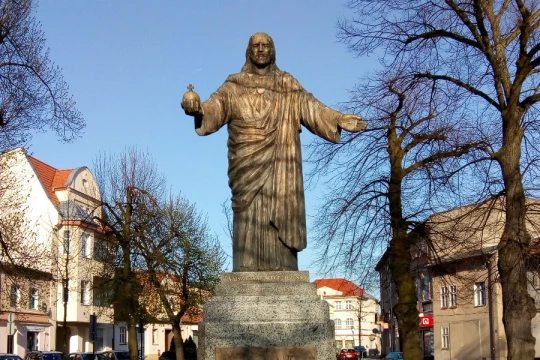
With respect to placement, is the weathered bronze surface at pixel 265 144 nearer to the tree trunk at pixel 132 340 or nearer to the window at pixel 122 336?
the tree trunk at pixel 132 340

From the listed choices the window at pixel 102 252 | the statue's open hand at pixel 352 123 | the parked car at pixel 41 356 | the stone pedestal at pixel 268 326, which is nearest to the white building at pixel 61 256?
the window at pixel 102 252

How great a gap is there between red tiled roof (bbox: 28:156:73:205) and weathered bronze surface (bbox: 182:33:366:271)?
134 ft

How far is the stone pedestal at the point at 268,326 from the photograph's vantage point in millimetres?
6973

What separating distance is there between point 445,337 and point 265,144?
40495 millimetres

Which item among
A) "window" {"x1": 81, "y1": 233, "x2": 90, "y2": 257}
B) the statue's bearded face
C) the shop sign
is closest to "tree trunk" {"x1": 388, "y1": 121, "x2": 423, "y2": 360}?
the statue's bearded face

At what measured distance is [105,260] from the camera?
3450 centimetres

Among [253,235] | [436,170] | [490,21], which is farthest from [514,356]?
[253,235]

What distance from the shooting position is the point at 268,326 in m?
7.01

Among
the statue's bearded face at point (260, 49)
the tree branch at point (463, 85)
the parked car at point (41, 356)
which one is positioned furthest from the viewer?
the parked car at point (41, 356)

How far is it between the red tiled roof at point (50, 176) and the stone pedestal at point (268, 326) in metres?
41.6

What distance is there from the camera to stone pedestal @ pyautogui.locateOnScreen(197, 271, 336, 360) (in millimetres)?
6973

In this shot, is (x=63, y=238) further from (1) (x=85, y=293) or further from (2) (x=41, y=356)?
(2) (x=41, y=356)

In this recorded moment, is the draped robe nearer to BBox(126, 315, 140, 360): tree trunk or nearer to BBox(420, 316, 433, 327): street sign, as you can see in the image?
BBox(126, 315, 140, 360): tree trunk

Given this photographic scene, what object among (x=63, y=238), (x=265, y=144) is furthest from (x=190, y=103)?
(x=63, y=238)
